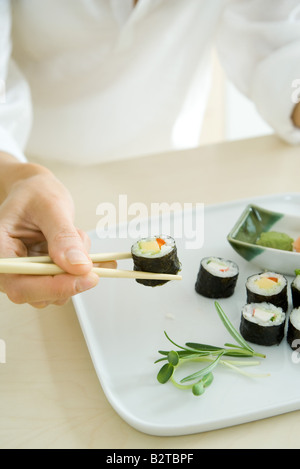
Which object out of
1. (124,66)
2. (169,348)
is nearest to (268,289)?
(169,348)

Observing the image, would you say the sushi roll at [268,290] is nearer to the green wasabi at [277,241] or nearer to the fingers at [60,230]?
the green wasabi at [277,241]

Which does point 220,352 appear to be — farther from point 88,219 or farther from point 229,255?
point 88,219

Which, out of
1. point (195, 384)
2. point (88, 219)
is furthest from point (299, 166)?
point (195, 384)

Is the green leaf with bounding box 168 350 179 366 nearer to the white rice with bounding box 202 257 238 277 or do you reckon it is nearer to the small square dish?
the white rice with bounding box 202 257 238 277

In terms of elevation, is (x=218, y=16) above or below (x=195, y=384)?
above

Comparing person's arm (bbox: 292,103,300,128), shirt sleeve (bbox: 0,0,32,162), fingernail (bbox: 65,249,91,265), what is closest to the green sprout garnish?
fingernail (bbox: 65,249,91,265)

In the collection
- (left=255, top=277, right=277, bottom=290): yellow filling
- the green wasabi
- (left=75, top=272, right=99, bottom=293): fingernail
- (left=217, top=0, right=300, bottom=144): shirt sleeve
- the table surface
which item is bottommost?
the table surface

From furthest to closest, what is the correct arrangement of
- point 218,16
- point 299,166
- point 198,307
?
point 218,16 → point 299,166 → point 198,307

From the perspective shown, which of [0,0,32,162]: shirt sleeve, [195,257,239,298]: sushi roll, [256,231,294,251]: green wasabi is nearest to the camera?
[195,257,239,298]: sushi roll
